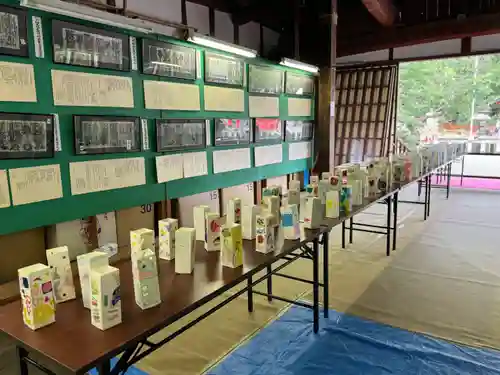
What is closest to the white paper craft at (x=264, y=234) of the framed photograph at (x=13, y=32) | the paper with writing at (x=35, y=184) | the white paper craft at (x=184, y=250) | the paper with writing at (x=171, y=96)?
the white paper craft at (x=184, y=250)

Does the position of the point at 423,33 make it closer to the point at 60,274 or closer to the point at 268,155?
the point at 268,155

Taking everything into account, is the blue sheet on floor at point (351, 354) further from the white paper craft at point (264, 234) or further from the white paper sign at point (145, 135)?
the white paper sign at point (145, 135)

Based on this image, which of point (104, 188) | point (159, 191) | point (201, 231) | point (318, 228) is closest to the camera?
point (201, 231)

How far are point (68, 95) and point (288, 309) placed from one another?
7.40ft

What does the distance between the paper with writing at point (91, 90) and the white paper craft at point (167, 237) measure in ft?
5.30

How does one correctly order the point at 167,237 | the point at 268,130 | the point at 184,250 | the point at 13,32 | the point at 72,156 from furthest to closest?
the point at 268,130, the point at 72,156, the point at 13,32, the point at 167,237, the point at 184,250

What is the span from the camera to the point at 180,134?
398 cm

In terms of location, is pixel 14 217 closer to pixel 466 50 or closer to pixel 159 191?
pixel 159 191

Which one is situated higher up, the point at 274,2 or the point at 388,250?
the point at 274,2

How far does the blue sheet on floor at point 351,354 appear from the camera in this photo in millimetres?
2209

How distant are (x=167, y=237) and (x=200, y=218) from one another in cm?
24

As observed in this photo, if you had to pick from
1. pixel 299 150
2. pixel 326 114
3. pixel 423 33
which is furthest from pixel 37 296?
pixel 423 33

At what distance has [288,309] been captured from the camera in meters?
2.91

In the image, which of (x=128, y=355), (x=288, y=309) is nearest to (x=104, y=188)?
(x=288, y=309)
